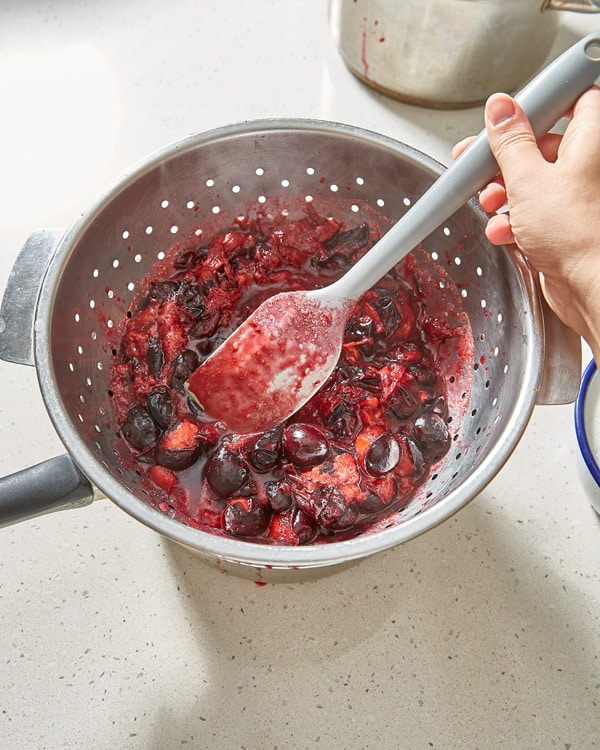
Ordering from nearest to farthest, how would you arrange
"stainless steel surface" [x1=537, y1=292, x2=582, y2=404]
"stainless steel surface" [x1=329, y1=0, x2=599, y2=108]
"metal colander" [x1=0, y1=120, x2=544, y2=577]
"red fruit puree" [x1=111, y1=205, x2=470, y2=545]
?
"metal colander" [x1=0, y1=120, x2=544, y2=577] → "stainless steel surface" [x1=537, y1=292, x2=582, y2=404] → "red fruit puree" [x1=111, y1=205, x2=470, y2=545] → "stainless steel surface" [x1=329, y1=0, x2=599, y2=108]

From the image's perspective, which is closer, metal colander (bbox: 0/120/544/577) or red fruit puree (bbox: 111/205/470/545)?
metal colander (bbox: 0/120/544/577)

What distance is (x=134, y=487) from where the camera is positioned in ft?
3.31

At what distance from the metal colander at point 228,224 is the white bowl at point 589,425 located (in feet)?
0.72

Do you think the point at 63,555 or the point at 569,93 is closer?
the point at 569,93

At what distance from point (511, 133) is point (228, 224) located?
573mm

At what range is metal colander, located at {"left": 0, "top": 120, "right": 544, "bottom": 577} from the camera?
859 mm

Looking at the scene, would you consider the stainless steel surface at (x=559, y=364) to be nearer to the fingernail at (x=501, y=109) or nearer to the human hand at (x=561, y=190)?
the human hand at (x=561, y=190)

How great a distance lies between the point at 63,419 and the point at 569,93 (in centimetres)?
76

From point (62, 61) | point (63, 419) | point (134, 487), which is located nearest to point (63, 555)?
point (134, 487)

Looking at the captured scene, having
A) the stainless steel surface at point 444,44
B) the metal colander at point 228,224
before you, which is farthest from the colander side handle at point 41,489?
the stainless steel surface at point 444,44

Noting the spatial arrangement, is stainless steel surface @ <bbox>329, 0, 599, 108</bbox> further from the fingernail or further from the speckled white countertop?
the speckled white countertop

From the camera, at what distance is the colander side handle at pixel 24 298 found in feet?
3.08

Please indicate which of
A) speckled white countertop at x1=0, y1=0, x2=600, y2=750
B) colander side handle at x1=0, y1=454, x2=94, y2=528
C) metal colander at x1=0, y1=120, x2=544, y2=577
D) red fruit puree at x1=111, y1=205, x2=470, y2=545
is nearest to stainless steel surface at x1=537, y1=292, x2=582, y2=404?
metal colander at x1=0, y1=120, x2=544, y2=577

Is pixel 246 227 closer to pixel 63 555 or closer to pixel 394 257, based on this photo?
pixel 394 257
